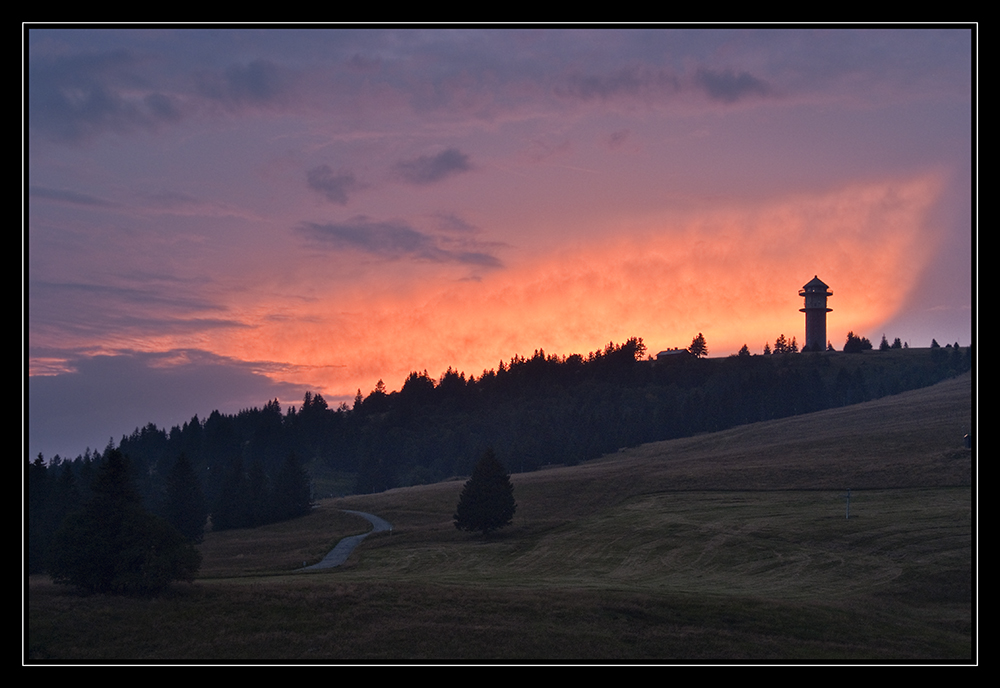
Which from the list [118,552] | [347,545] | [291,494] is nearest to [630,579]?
[118,552]

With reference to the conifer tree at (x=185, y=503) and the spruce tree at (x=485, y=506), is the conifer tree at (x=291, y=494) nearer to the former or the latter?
the conifer tree at (x=185, y=503)

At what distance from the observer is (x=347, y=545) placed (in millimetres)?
86188

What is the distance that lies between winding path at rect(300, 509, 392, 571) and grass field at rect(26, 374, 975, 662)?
1293 millimetres

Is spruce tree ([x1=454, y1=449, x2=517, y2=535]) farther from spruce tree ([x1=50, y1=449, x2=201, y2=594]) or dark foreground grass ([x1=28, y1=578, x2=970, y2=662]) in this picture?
spruce tree ([x1=50, y1=449, x2=201, y2=594])

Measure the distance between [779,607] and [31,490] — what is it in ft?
238

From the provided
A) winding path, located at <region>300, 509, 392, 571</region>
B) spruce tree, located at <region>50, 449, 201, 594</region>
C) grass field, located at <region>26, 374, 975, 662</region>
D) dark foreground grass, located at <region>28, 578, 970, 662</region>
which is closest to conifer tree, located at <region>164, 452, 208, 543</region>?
grass field, located at <region>26, 374, 975, 662</region>

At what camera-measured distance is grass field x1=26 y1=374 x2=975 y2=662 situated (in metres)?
36.7

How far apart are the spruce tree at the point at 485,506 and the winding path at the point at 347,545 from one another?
11595mm

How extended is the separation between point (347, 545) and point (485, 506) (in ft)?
50.0
